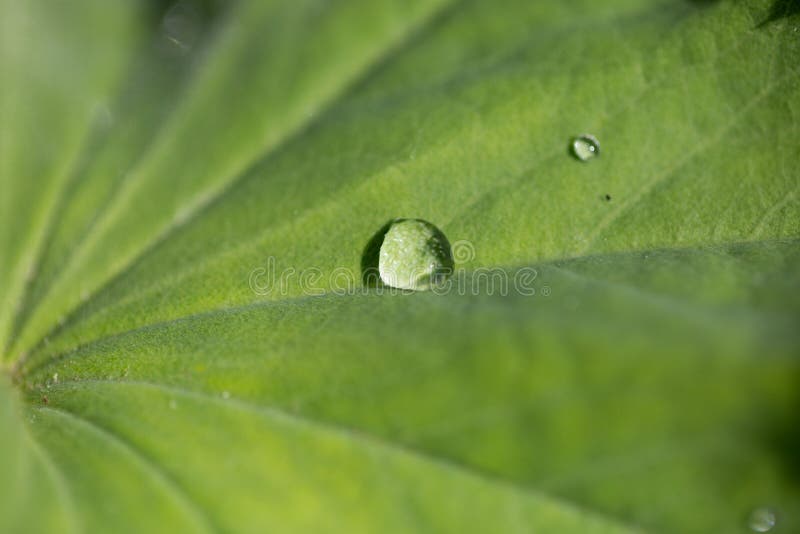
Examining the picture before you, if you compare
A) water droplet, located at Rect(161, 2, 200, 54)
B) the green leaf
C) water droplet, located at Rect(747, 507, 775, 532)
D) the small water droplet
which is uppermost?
water droplet, located at Rect(161, 2, 200, 54)

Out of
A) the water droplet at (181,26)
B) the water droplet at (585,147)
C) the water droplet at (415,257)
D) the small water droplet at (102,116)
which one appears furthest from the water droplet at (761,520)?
the water droplet at (181,26)

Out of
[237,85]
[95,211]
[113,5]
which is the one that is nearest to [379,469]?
[95,211]

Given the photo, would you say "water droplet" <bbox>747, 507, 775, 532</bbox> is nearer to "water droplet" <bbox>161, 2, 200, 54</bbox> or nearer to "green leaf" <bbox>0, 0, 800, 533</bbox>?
"green leaf" <bbox>0, 0, 800, 533</bbox>

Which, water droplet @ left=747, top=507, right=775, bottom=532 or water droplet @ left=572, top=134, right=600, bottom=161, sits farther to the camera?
water droplet @ left=572, top=134, right=600, bottom=161

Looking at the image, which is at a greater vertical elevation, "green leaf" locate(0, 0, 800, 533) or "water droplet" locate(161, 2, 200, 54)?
"water droplet" locate(161, 2, 200, 54)

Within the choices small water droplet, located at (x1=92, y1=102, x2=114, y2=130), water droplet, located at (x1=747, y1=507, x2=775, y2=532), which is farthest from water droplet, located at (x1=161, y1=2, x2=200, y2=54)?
water droplet, located at (x1=747, y1=507, x2=775, y2=532)

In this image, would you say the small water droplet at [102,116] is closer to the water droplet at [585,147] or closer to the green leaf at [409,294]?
the green leaf at [409,294]
